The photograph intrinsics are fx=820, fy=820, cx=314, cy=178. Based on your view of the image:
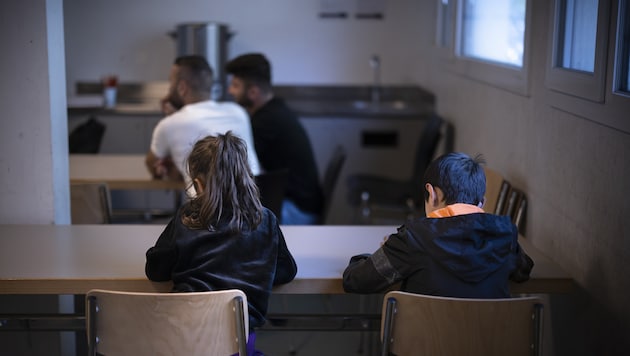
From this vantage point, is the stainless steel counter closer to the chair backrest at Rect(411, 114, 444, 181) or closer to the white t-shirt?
the chair backrest at Rect(411, 114, 444, 181)

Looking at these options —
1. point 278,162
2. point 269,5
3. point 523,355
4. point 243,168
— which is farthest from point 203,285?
point 269,5

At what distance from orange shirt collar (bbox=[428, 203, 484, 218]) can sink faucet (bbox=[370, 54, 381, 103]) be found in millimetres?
3438

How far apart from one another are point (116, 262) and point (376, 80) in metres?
3.53

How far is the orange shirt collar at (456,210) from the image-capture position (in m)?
1.91

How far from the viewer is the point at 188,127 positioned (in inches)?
127

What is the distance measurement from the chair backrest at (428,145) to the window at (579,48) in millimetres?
1501

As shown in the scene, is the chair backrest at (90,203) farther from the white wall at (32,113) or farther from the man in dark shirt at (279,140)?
the man in dark shirt at (279,140)

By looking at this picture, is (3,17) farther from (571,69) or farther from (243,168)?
(571,69)

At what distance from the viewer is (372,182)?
441 cm

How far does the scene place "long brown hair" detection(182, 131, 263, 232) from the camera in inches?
76.7

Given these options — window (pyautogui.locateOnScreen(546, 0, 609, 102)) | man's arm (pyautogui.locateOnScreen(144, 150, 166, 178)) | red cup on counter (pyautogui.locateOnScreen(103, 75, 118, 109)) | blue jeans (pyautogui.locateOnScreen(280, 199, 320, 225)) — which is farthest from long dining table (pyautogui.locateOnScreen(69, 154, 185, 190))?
window (pyautogui.locateOnScreen(546, 0, 609, 102))

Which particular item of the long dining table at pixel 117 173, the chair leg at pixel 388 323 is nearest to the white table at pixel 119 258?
the chair leg at pixel 388 323

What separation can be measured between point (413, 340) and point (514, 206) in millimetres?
1103

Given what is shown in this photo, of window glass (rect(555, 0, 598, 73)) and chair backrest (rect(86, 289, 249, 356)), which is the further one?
window glass (rect(555, 0, 598, 73))
